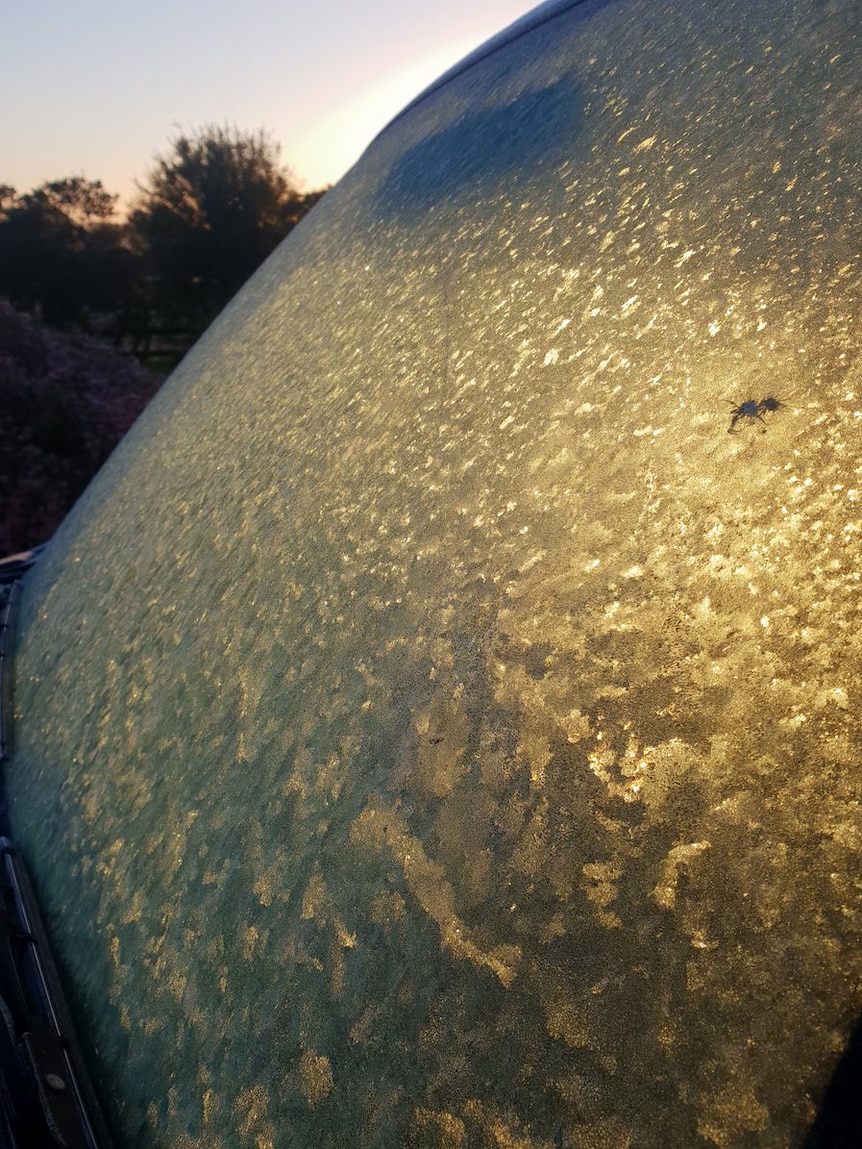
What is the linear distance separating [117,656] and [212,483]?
9.3 inches

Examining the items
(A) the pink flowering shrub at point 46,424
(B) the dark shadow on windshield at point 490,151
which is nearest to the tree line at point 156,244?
(A) the pink flowering shrub at point 46,424

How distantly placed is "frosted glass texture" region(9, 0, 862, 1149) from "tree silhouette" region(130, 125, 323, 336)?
386 inches

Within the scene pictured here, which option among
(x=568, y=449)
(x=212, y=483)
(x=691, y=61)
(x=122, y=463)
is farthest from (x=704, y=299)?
(x=122, y=463)

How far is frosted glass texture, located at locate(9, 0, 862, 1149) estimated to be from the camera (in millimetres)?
338

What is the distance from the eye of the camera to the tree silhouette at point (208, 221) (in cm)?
989

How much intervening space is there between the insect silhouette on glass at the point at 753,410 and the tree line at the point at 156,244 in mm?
9921

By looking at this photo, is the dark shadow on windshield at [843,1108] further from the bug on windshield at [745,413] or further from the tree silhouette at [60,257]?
the tree silhouette at [60,257]

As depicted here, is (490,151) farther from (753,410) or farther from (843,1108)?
(843,1108)

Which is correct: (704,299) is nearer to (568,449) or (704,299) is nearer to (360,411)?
(568,449)

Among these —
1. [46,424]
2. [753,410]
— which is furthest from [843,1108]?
[46,424]

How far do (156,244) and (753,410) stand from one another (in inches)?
436

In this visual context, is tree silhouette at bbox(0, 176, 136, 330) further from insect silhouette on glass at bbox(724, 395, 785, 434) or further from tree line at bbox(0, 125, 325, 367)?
insect silhouette on glass at bbox(724, 395, 785, 434)

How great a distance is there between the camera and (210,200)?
1021 cm

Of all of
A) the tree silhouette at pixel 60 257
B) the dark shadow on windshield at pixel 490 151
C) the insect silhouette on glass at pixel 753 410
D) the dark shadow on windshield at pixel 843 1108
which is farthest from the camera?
the tree silhouette at pixel 60 257
